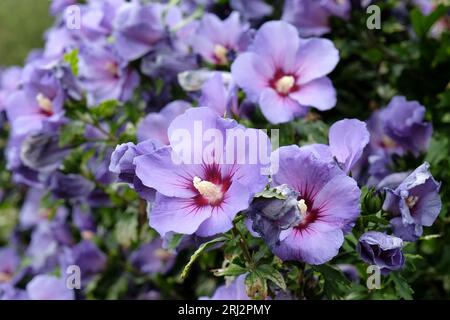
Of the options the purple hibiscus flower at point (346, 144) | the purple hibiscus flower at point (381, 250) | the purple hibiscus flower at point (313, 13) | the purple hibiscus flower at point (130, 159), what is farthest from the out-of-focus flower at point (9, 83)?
the purple hibiscus flower at point (381, 250)

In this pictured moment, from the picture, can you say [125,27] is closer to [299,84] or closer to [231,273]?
[299,84]

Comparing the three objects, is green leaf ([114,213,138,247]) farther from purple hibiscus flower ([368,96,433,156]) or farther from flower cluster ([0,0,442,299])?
purple hibiscus flower ([368,96,433,156])

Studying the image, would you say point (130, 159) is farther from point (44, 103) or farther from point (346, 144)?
point (44, 103)

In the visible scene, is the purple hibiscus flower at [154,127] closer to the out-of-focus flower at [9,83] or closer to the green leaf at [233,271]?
the green leaf at [233,271]

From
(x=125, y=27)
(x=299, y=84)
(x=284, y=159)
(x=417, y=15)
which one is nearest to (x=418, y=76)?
(x=417, y=15)

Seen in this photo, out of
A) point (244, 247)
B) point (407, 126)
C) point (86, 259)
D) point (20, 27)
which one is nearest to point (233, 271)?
point (244, 247)

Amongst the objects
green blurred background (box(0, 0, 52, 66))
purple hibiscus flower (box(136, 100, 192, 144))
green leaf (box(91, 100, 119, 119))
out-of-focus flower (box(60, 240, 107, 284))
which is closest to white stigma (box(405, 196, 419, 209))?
purple hibiscus flower (box(136, 100, 192, 144))
